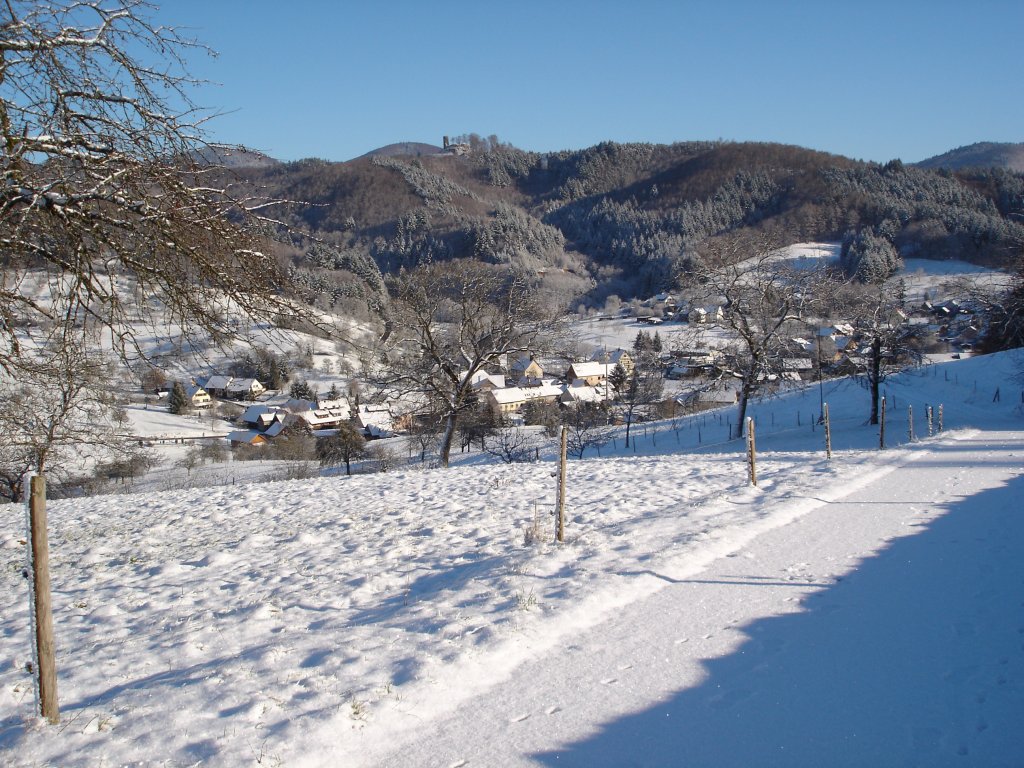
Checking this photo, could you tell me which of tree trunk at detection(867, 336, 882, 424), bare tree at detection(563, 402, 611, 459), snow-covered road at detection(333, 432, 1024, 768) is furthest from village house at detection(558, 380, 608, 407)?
snow-covered road at detection(333, 432, 1024, 768)

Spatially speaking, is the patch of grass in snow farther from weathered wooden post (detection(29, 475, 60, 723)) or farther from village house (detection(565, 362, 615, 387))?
village house (detection(565, 362, 615, 387))

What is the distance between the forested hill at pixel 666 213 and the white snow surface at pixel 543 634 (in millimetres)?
88757

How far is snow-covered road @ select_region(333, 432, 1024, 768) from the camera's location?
325 centimetres

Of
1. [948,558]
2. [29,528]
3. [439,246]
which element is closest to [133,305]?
[29,528]

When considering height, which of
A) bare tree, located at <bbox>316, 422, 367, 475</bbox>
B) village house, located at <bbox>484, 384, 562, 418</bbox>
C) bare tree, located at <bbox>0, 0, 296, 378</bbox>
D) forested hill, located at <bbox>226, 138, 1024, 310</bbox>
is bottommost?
bare tree, located at <bbox>316, 422, 367, 475</bbox>

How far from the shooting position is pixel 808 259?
104438 mm

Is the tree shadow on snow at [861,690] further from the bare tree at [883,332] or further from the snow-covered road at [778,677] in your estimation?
the bare tree at [883,332]

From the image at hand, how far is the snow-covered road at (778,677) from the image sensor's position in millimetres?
3252

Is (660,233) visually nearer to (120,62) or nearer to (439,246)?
(439,246)

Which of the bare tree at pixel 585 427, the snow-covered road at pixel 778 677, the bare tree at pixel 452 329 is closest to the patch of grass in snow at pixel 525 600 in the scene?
the snow-covered road at pixel 778 677

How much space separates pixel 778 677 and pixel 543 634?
1.50 m

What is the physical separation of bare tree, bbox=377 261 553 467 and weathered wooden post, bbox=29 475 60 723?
13.0 m

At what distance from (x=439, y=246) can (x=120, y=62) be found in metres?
122

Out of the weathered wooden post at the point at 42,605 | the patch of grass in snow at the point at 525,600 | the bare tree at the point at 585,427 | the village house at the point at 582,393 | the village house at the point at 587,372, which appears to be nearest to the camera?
the weathered wooden post at the point at 42,605
